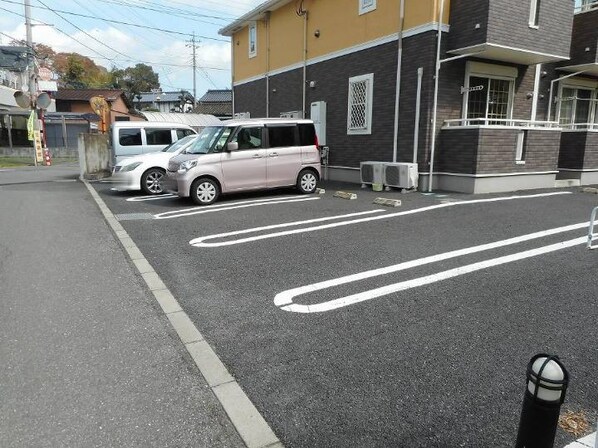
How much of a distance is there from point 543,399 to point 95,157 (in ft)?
52.2

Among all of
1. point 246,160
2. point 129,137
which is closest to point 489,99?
point 246,160

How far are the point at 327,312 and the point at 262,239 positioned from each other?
9.02ft

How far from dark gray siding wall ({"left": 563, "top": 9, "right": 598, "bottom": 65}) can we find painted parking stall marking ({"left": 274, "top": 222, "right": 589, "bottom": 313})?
338 inches

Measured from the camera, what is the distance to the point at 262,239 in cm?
649

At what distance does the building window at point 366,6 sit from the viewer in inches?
486

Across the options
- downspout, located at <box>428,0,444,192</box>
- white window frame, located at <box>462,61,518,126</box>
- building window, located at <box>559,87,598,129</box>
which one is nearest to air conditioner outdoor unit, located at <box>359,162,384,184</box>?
downspout, located at <box>428,0,444,192</box>

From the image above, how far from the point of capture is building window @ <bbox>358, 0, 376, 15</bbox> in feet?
40.5

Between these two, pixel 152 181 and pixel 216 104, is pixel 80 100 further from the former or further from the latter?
pixel 152 181

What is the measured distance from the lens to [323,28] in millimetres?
14562

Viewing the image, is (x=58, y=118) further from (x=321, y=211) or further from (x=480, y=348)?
(x=480, y=348)

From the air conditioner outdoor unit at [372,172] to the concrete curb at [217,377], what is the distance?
773 centimetres

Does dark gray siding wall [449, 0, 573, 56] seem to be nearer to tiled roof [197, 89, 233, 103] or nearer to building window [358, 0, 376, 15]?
building window [358, 0, 376, 15]

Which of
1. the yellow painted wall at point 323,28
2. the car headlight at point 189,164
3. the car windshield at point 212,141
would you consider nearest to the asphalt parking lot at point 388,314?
the car headlight at point 189,164

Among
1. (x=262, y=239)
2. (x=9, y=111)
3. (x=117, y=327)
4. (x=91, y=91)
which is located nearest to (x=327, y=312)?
(x=117, y=327)
